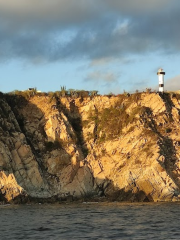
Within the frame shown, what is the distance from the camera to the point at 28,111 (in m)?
57.3

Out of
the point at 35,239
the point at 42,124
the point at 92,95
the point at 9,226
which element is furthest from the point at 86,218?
the point at 92,95

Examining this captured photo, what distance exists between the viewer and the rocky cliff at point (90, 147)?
152 feet

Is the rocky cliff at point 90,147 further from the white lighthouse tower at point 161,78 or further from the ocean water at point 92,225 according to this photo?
the ocean water at point 92,225

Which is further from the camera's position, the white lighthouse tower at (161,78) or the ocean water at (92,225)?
the white lighthouse tower at (161,78)

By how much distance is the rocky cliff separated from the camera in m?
46.4

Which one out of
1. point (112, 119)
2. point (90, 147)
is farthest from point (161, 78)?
point (90, 147)

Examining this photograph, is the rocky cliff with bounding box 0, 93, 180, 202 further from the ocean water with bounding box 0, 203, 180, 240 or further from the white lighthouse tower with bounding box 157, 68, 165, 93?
the ocean water with bounding box 0, 203, 180, 240

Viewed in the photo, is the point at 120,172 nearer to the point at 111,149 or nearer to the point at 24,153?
the point at 111,149

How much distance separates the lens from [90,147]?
54.2 metres

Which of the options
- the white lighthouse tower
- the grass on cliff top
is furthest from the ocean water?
the white lighthouse tower

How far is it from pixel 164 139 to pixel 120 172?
7392 millimetres

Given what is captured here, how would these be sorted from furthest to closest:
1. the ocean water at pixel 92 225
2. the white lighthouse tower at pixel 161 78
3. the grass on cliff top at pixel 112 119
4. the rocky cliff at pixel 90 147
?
the white lighthouse tower at pixel 161 78, the grass on cliff top at pixel 112 119, the rocky cliff at pixel 90 147, the ocean water at pixel 92 225

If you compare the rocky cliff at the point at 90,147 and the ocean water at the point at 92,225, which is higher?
the rocky cliff at the point at 90,147

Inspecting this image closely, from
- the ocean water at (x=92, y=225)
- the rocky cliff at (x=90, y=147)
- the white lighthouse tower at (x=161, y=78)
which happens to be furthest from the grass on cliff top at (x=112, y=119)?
the ocean water at (x=92, y=225)
